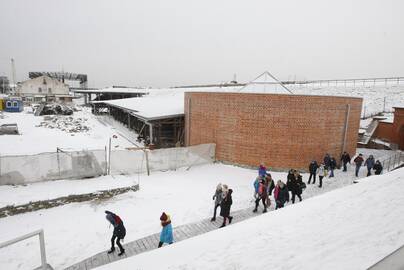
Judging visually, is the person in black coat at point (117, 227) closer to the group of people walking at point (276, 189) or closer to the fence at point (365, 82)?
the group of people walking at point (276, 189)

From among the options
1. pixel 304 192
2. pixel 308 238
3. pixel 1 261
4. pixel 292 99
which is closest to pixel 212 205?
pixel 304 192

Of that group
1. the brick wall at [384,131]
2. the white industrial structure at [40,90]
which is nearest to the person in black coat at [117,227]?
the brick wall at [384,131]

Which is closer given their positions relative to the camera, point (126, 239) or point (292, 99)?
point (126, 239)

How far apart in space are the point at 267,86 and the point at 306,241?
45.2ft

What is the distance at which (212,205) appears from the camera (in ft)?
31.6

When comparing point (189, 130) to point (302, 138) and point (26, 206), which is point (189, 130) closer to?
point (302, 138)

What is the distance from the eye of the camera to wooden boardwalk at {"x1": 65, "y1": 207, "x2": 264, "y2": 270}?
627 cm

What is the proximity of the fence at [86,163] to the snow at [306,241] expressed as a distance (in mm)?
6946

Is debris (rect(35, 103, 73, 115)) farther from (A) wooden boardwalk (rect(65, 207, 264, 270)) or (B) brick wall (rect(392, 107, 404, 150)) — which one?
(B) brick wall (rect(392, 107, 404, 150))

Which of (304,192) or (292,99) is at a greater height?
(292,99)

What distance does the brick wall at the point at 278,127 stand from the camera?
44.2ft

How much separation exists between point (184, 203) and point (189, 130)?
7.84 m

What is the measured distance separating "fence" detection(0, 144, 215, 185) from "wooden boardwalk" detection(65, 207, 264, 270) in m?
5.25

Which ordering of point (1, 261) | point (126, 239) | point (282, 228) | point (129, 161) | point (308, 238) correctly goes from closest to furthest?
point (308, 238) < point (282, 228) < point (1, 261) < point (126, 239) < point (129, 161)
